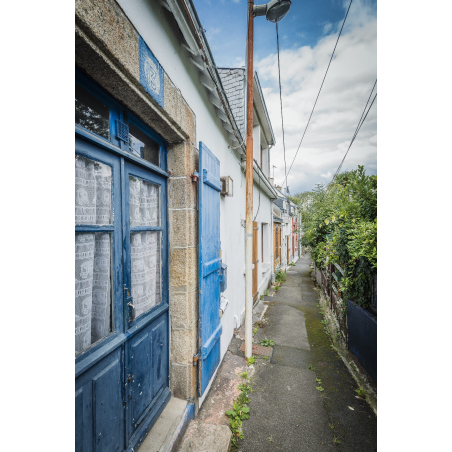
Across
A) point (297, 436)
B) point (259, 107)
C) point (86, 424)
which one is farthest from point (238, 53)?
point (297, 436)

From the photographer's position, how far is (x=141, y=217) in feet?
5.99

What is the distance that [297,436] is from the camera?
220cm

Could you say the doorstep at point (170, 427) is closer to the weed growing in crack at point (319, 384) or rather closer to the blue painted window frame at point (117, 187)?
the blue painted window frame at point (117, 187)

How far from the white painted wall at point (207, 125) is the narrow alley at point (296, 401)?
2.21 feet

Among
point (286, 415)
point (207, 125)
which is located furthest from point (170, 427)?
point (207, 125)

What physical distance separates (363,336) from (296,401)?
1276 millimetres

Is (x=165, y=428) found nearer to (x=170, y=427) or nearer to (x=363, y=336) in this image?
(x=170, y=427)

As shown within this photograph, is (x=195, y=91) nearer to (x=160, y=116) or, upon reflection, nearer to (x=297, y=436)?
(x=160, y=116)

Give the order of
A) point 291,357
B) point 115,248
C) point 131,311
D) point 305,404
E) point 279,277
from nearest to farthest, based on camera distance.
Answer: point 115,248, point 131,311, point 305,404, point 291,357, point 279,277

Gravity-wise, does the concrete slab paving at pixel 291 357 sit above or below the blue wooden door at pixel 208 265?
below

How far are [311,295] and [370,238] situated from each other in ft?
18.0

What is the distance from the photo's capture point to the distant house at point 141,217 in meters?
1.23

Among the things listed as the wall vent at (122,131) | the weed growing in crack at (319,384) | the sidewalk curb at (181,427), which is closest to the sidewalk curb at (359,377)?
the weed growing in crack at (319,384)

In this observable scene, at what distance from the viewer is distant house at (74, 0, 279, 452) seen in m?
1.23
